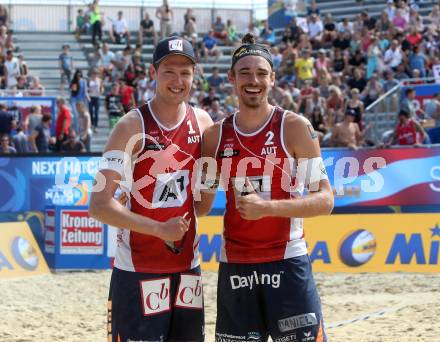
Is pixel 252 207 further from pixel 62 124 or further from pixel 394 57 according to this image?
pixel 394 57

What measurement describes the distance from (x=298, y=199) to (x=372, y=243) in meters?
7.33

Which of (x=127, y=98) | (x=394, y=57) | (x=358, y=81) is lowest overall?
(x=127, y=98)

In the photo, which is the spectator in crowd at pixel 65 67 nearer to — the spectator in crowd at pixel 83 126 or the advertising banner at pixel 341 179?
the spectator in crowd at pixel 83 126

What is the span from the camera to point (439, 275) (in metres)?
11.2

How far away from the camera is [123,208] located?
14.8 ft

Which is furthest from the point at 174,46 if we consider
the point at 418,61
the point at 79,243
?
the point at 418,61

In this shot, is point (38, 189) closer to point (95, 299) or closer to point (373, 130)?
point (95, 299)

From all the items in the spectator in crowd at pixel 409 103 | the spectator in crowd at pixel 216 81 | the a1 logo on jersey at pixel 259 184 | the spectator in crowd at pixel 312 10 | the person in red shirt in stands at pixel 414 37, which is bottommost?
the a1 logo on jersey at pixel 259 184

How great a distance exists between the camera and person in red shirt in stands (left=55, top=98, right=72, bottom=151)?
16.2 m

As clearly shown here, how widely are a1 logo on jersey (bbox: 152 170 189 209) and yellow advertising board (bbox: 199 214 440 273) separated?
6.99 m

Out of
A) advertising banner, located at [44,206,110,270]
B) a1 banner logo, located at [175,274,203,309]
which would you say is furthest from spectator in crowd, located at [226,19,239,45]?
a1 banner logo, located at [175,274,203,309]

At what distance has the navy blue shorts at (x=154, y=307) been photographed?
460cm

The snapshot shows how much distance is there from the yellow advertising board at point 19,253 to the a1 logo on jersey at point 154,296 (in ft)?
24.0

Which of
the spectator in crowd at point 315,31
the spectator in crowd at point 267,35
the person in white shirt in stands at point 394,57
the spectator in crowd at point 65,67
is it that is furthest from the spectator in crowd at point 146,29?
the person in white shirt in stands at point 394,57
